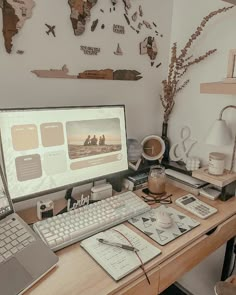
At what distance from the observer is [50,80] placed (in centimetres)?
108

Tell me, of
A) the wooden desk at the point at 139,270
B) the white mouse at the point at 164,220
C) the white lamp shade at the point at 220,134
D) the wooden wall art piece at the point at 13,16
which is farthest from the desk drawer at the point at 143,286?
the wooden wall art piece at the point at 13,16

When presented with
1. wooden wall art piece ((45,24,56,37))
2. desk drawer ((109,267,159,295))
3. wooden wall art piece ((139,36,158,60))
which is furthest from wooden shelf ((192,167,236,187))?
wooden wall art piece ((45,24,56,37))

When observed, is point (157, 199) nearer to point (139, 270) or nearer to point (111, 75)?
point (139, 270)

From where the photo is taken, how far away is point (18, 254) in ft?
2.44

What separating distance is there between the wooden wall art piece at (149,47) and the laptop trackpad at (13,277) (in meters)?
1.17

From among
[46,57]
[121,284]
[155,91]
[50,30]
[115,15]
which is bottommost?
[121,284]

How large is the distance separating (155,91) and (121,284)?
43.9 inches

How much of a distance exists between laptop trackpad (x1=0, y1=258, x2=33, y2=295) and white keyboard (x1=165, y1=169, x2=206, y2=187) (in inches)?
35.1

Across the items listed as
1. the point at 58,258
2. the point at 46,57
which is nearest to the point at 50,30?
the point at 46,57

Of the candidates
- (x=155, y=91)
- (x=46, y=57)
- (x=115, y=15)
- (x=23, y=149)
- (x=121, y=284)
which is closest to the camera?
(x=121, y=284)

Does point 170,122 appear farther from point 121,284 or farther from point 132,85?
point 121,284

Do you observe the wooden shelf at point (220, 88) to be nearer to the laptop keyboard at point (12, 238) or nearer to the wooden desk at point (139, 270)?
the wooden desk at point (139, 270)

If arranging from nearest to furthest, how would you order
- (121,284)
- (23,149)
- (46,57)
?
(121,284), (23,149), (46,57)

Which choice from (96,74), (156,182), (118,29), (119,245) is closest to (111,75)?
(96,74)
